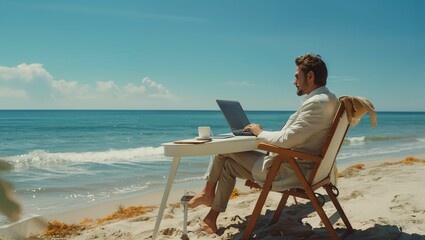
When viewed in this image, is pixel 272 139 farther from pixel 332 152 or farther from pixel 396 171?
pixel 396 171

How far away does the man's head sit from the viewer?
3619mm

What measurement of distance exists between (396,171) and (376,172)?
29 centimetres

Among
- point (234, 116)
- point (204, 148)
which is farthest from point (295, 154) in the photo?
point (234, 116)

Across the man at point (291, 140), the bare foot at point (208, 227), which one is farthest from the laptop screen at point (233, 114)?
the bare foot at point (208, 227)

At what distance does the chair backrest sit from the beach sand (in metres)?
0.57

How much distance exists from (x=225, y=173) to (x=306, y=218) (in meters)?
1.02

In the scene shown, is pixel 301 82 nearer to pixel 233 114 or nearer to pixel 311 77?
pixel 311 77

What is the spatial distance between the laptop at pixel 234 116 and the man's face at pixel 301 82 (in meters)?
0.58

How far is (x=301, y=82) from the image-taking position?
12.1 ft

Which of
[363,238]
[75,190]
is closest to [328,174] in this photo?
[363,238]

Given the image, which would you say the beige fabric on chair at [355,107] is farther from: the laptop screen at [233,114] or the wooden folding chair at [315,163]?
the laptop screen at [233,114]

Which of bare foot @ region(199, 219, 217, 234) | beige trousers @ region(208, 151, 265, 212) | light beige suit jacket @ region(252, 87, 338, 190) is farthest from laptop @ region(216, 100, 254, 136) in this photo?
bare foot @ region(199, 219, 217, 234)

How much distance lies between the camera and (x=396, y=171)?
665cm

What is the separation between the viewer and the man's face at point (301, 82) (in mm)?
3656
